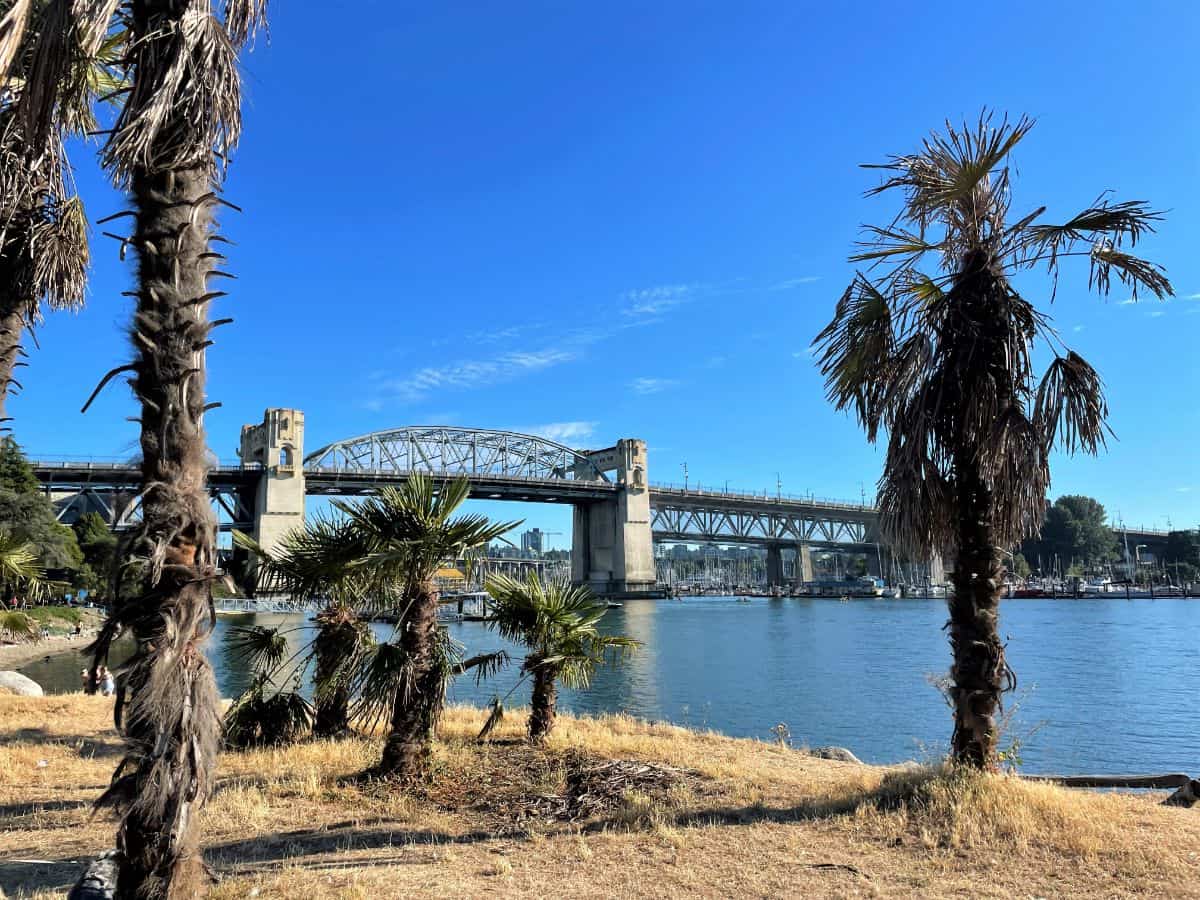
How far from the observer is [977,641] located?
8.03 metres

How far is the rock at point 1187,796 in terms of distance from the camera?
922 cm

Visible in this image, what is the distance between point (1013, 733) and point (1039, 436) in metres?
12.3

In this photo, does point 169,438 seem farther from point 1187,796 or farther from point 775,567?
point 775,567

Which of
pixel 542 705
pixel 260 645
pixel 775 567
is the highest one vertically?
pixel 260 645

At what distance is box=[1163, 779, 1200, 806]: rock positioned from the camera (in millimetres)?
9219

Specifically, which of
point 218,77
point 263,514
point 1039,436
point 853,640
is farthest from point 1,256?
point 263,514

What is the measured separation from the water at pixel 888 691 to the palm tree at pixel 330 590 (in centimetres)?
202

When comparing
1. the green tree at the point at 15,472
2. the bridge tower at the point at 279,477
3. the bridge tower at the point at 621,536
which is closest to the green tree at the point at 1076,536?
the bridge tower at the point at 621,536

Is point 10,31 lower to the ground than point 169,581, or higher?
A: higher

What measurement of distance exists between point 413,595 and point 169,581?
15.9 feet

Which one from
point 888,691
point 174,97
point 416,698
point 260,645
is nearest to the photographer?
point 174,97

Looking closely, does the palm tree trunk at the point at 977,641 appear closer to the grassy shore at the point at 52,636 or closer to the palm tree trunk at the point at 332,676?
the palm tree trunk at the point at 332,676

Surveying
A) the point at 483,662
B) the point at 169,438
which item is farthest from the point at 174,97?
the point at 483,662

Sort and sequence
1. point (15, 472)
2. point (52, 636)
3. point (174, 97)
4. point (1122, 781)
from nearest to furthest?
point (174, 97), point (1122, 781), point (52, 636), point (15, 472)
